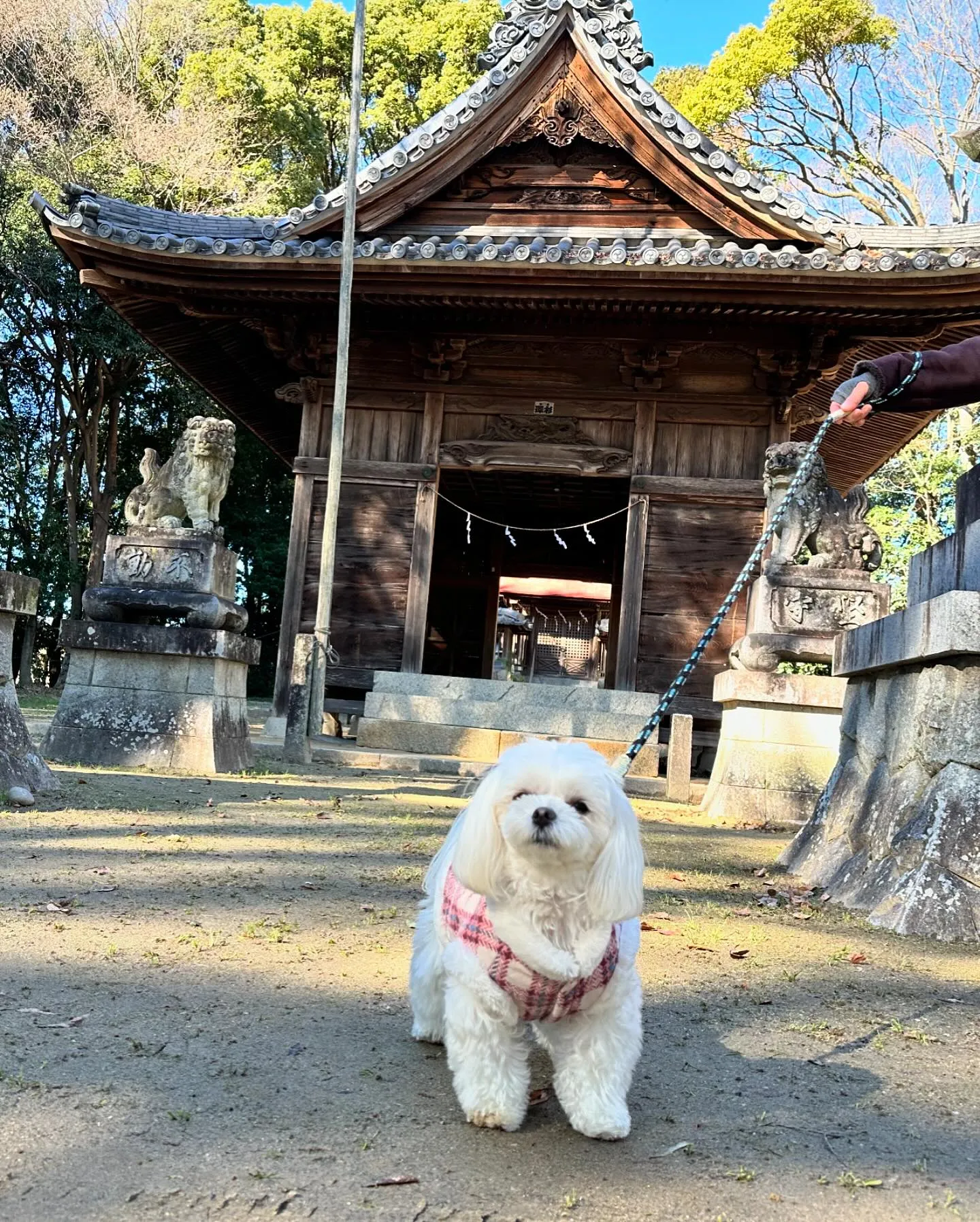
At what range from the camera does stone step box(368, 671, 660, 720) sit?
9.84m

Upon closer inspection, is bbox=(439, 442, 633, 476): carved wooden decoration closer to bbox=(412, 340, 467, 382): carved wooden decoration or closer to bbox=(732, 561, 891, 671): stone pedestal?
bbox=(412, 340, 467, 382): carved wooden decoration

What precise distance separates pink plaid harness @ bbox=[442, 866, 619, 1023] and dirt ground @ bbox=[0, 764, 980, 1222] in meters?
0.26

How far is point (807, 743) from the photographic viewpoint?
725 centimetres

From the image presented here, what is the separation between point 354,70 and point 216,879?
9179 millimetres

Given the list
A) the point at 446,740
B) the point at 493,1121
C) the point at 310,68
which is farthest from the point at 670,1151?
the point at 310,68

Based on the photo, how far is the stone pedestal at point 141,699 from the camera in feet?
25.5

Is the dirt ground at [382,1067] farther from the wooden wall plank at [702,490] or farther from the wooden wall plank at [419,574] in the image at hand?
the wooden wall plank at [702,490]

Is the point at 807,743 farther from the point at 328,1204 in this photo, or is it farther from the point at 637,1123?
the point at 328,1204

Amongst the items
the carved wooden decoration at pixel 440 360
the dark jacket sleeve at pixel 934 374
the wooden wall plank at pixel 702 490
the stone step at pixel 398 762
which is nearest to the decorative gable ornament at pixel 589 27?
the carved wooden decoration at pixel 440 360

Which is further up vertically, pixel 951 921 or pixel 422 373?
pixel 422 373

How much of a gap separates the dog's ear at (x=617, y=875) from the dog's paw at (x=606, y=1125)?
39 cm

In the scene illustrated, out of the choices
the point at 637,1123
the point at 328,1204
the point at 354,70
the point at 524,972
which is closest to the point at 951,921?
the point at 637,1123

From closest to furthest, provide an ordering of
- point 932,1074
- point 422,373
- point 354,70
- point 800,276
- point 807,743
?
point 932,1074
point 807,743
point 800,276
point 354,70
point 422,373

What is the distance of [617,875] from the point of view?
1987 millimetres
